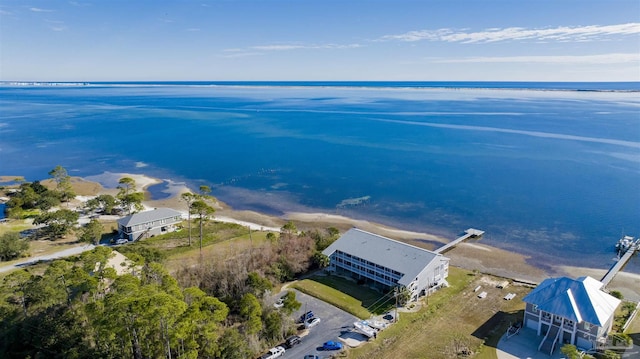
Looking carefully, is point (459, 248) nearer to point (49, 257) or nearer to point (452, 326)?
point (452, 326)

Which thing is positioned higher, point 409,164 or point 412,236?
point 409,164

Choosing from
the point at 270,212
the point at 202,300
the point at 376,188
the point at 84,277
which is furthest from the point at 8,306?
the point at 376,188

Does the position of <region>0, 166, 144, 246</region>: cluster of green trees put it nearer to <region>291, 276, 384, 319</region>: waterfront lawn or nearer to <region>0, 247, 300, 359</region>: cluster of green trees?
<region>0, 247, 300, 359</region>: cluster of green trees

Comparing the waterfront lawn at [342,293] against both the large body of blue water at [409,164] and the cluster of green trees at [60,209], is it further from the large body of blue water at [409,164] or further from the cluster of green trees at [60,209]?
the cluster of green trees at [60,209]

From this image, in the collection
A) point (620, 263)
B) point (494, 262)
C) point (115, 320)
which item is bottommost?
point (494, 262)

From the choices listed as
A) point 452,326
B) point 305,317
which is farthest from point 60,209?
point 452,326

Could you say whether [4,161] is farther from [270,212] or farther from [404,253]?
[404,253]

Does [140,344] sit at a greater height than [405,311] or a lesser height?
greater

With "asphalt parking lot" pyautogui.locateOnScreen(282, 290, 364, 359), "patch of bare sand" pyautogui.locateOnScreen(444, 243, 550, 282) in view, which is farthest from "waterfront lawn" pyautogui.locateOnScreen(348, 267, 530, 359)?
"patch of bare sand" pyautogui.locateOnScreen(444, 243, 550, 282)
